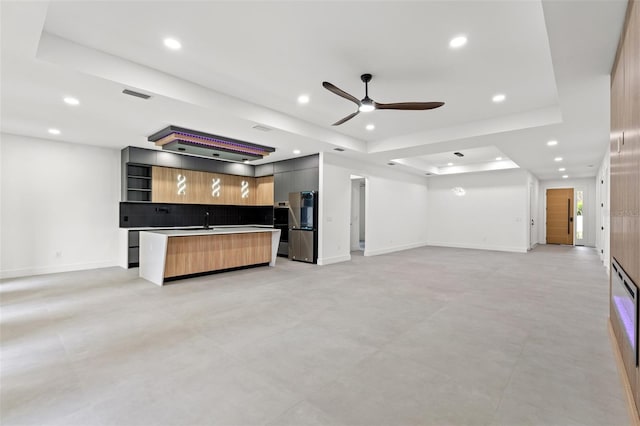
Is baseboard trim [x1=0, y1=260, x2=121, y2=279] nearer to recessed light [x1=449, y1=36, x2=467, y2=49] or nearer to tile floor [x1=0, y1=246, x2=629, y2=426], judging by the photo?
tile floor [x1=0, y1=246, x2=629, y2=426]

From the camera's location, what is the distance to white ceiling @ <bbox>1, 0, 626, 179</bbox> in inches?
102

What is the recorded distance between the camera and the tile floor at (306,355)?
6.14 ft

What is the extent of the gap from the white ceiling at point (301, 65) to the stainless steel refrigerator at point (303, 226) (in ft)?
7.13

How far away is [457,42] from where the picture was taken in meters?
3.06

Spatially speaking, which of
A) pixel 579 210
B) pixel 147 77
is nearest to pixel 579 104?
pixel 147 77

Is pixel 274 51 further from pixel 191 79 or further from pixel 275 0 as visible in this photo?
pixel 191 79

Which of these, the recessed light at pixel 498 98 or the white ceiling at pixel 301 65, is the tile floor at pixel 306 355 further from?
the recessed light at pixel 498 98

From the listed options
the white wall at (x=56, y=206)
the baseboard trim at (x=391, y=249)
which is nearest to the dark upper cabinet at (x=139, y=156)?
the white wall at (x=56, y=206)

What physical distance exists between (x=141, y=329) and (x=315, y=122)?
14.3 ft

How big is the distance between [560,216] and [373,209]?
27.6 feet

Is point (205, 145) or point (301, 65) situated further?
point (205, 145)

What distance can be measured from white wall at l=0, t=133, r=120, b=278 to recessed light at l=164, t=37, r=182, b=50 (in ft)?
16.4

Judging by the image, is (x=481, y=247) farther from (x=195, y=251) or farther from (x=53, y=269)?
(x=53, y=269)

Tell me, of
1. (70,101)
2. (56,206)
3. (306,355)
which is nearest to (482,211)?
(306,355)
